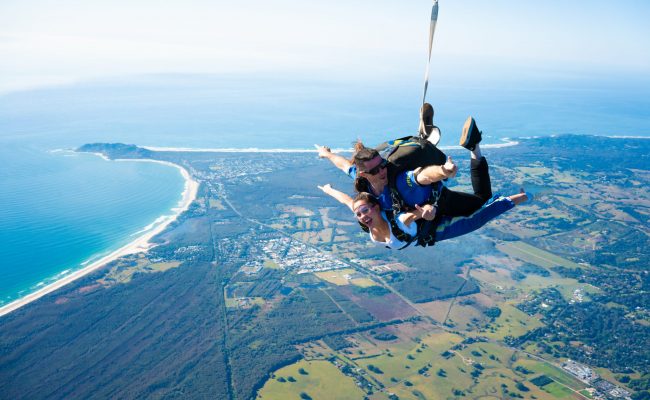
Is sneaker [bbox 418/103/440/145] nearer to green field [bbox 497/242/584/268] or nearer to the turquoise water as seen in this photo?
the turquoise water

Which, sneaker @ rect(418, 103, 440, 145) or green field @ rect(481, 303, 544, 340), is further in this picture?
green field @ rect(481, 303, 544, 340)

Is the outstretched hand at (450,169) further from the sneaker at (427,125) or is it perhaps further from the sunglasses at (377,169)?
the sneaker at (427,125)

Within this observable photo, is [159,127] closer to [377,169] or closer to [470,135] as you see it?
[377,169]

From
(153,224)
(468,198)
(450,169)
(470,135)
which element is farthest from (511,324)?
(153,224)

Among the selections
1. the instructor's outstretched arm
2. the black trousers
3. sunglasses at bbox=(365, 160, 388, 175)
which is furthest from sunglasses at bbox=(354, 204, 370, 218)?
the black trousers

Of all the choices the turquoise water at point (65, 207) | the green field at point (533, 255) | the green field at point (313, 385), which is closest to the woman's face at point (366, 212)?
the green field at point (313, 385)

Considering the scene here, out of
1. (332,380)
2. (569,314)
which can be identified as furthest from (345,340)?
(569,314)
